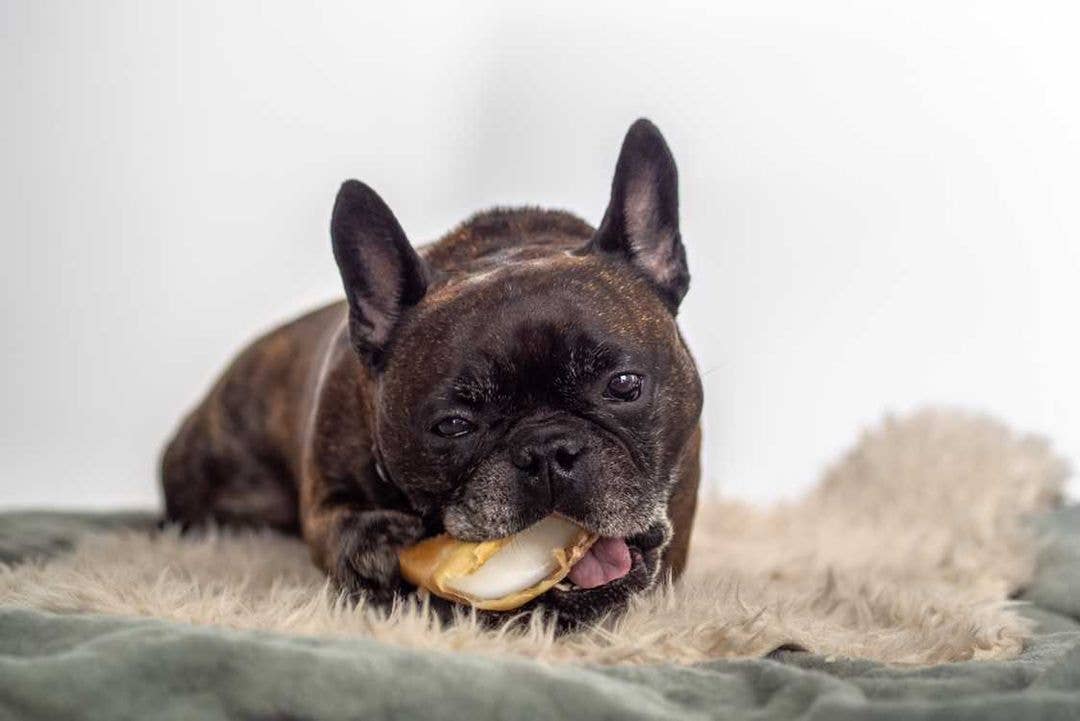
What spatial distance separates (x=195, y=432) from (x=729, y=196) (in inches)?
78.1

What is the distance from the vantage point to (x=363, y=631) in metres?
2.02

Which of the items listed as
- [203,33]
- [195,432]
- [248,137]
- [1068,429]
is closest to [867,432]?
[1068,429]

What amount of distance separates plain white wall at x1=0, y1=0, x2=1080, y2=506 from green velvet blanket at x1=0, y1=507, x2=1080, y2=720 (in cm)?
222

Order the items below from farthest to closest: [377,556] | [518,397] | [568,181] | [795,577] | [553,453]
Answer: [568,181] → [795,577] → [377,556] → [518,397] → [553,453]

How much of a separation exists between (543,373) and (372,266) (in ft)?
1.59

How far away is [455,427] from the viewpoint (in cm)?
236

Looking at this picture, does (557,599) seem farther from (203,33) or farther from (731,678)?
(203,33)

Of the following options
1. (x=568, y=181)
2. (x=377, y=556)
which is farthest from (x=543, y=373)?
(x=568, y=181)

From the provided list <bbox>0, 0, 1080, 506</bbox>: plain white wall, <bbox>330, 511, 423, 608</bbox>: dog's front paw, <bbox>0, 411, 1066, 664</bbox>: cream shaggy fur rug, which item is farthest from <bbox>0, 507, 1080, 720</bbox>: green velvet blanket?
<bbox>0, 0, 1080, 506</bbox>: plain white wall

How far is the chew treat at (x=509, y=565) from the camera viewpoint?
2.24 metres

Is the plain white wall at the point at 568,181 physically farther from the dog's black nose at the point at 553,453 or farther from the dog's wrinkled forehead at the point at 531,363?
the dog's black nose at the point at 553,453

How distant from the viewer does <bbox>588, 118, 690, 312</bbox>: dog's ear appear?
2.55m

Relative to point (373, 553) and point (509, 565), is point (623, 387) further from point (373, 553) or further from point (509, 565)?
point (373, 553)

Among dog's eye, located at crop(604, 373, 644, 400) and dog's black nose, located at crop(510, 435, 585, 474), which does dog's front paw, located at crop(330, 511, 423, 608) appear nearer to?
dog's black nose, located at crop(510, 435, 585, 474)
